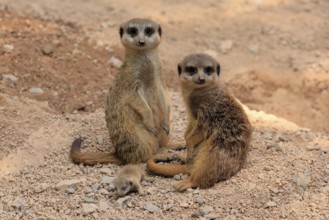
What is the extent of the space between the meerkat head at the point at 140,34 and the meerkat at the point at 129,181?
62 centimetres

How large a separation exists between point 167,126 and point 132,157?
0.94 feet

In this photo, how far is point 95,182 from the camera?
3.02 meters

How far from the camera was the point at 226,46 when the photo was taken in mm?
4676

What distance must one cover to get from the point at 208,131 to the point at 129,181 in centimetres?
43

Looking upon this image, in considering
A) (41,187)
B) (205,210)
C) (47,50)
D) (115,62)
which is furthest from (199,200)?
(47,50)

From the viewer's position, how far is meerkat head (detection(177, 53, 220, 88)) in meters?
3.03

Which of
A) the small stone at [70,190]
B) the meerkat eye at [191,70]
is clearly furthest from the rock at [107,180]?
the meerkat eye at [191,70]

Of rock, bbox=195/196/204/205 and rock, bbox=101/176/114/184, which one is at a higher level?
rock, bbox=101/176/114/184

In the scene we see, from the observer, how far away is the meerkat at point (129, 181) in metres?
2.88

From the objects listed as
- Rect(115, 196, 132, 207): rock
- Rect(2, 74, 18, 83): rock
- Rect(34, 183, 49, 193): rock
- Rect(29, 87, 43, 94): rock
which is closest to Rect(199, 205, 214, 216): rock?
Rect(115, 196, 132, 207): rock

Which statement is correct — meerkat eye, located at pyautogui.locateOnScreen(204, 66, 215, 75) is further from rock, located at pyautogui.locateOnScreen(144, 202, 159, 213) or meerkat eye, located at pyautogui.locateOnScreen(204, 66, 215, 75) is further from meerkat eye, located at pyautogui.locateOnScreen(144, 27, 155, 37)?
rock, located at pyautogui.locateOnScreen(144, 202, 159, 213)

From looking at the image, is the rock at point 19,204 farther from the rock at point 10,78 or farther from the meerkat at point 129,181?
the rock at point 10,78

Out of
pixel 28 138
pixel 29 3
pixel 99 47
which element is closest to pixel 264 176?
pixel 28 138

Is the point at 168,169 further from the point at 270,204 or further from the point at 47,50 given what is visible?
the point at 47,50
